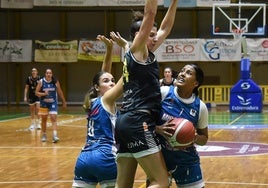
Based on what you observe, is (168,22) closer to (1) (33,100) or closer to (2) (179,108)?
(2) (179,108)

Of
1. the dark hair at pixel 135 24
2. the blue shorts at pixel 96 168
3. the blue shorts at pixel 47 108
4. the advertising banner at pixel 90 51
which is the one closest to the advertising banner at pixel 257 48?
the advertising banner at pixel 90 51

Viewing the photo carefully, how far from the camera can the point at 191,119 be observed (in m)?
4.38

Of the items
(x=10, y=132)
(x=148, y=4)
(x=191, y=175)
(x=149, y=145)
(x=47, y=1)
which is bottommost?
(x=10, y=132)

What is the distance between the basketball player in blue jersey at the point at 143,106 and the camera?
13.1 feet

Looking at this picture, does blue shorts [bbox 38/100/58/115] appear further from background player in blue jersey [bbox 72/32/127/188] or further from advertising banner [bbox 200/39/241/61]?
advertising banner [bbox 200/39/241/61]

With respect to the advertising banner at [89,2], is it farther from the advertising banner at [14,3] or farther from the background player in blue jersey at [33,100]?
the background player in blue jersey at [33,100]

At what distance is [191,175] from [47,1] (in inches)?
989

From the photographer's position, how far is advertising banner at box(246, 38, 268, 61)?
26.9 meters

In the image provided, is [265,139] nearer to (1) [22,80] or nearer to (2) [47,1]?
(2) [47,1]

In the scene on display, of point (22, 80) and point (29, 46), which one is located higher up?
point (29, 46)

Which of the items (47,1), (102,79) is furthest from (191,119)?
(47,1)

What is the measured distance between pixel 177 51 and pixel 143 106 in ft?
78.4

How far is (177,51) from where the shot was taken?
2770cm

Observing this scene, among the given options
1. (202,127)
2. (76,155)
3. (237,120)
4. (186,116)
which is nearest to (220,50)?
(237,120)
